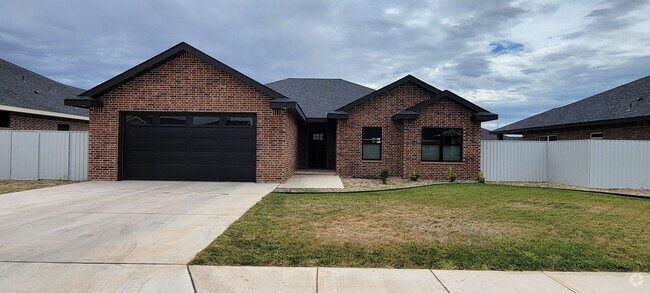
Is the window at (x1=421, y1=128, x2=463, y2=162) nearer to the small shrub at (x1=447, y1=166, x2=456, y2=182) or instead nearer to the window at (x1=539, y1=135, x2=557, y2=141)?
the small shrub at (x1=447, y1=166, x2=456, y2=182)

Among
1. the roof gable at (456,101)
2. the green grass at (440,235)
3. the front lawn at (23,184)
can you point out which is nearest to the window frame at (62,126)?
the front lawn at (23,184)

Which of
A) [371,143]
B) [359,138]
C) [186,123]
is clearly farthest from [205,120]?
[371,143]

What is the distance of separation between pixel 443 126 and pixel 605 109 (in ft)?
26.3

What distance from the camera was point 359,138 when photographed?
18.0 meters

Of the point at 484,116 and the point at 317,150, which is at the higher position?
the point at 484,116

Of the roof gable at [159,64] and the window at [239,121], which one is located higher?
the roof gable at [159,64]

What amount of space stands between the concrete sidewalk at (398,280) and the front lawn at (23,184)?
1058cm

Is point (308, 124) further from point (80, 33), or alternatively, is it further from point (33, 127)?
point (33, 127)

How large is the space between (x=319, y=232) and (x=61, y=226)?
14.4 ft

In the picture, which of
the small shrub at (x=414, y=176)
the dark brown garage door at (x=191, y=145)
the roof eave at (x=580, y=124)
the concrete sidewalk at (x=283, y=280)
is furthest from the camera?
the small shrub at (x=414, y=176)

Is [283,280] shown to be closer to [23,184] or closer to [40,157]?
[23,184]

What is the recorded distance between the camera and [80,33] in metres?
17.7

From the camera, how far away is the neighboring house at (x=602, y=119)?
15.6 metres

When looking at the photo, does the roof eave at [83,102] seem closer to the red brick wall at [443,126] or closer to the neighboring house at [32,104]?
the neighboring house at [32,104]
